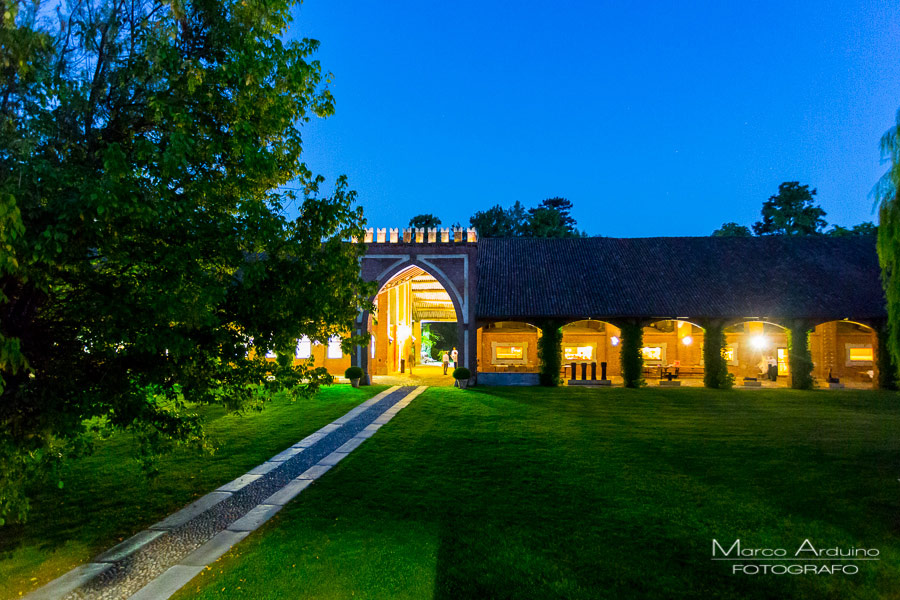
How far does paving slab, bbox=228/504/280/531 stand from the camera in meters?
6.79

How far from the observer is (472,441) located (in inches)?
463

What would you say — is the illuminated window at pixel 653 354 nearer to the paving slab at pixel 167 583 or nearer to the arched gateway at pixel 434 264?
the arched gateway at pixel 434 264

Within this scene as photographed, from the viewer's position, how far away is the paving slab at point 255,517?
6795 mm

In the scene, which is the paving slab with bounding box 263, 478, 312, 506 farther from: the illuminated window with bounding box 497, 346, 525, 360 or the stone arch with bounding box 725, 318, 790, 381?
the stone arch with bounding box 725, 318, 790, 381

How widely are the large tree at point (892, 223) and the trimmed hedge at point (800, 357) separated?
1685 cm

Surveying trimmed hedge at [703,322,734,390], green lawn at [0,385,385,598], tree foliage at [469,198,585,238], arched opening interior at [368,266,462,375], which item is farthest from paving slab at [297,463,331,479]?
tree foliage at [469,198,585,238]

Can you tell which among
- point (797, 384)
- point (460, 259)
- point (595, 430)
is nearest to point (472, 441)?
point (595, 430)

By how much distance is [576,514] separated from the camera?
716cm

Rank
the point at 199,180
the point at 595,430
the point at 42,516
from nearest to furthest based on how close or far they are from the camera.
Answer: the point at 199,180 → the point at 42,516 → the point at 595,430

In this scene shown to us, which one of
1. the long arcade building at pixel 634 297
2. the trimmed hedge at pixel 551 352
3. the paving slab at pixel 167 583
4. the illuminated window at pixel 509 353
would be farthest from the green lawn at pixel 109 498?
the illuminated window at pixel 509 353

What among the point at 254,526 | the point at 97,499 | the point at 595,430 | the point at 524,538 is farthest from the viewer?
the point at 595,430

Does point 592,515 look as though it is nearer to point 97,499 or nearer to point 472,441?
point 472,441

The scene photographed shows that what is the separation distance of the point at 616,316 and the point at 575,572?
18067 millimetres

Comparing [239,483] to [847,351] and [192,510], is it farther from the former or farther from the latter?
[847,351]
